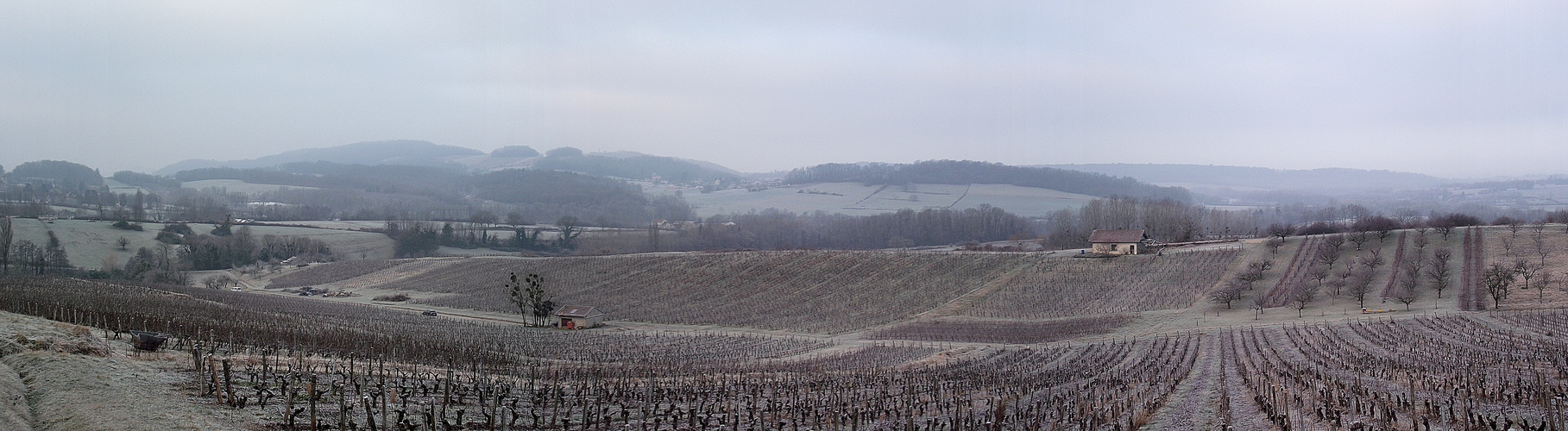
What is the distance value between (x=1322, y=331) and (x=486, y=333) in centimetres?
4300

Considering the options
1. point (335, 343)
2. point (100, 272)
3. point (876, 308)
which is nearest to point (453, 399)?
point (335, 343)

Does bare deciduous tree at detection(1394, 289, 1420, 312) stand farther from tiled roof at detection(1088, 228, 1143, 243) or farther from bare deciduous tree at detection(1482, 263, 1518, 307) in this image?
tiled roof at detection(1088, 228, 1143, 243)

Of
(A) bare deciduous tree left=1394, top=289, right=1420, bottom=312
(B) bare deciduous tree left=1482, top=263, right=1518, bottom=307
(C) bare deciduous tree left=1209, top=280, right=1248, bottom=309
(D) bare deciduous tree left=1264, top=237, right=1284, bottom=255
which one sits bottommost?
(C) bare deciduous tree left=1209, top=280, right=1248, bottom=309

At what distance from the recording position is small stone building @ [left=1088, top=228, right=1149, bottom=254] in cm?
7894

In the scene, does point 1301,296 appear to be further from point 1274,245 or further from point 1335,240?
point 1274,245

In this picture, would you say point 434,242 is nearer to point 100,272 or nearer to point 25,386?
point 100,272

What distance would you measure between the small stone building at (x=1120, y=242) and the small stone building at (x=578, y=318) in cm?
4601

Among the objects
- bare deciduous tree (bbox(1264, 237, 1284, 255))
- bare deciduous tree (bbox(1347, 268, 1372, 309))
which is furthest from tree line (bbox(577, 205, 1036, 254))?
bare deciduous tree (bbox(1347, 268, 1372, 309))

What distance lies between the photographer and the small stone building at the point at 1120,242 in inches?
3108

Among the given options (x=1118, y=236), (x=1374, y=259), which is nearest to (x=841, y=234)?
(x=1118, y=236)

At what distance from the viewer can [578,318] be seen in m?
61.3

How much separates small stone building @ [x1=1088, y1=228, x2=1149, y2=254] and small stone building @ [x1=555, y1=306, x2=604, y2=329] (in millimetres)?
46009

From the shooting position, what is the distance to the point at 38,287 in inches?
1852

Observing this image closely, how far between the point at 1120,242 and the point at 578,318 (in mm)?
48747
